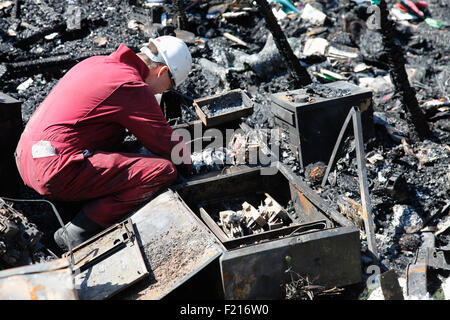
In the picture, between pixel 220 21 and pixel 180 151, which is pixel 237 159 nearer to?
pixel 180 151

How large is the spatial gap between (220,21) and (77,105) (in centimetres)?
596

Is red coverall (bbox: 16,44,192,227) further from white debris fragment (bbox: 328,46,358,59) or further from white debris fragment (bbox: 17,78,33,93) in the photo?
white debris fragment (bbox: 328,46,358,59)

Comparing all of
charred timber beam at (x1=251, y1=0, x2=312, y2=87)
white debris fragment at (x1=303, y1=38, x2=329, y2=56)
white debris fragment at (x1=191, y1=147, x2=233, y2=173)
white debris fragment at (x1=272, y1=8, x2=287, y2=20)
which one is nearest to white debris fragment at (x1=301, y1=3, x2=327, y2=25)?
white debris fragment at (x1=272, y1=8, x2=287, y2=20)

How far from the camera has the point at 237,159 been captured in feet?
16.3

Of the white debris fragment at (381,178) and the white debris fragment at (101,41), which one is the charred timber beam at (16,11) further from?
the white debris fragment at (381,178)

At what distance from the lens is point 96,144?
14.7 feet

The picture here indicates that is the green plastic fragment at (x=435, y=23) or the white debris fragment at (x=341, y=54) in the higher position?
the green plastic fragment at (x=435, y=23)

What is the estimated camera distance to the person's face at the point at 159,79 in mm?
4770

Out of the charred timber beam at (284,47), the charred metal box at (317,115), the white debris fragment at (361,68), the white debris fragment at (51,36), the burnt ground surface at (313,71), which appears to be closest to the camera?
the burnt ground surface at (313,71)

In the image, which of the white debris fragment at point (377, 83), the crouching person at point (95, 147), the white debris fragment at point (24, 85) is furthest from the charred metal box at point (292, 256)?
the white debris fragment at point (24, 85)

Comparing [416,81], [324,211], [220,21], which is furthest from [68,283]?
[220,21]

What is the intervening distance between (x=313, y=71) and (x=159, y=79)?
381cm

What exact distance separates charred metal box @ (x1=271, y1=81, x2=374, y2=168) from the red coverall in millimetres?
1869

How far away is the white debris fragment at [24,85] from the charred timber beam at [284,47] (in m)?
3.71
